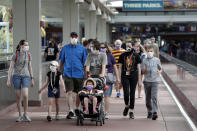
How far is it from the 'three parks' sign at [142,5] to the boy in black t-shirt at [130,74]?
3571 cm

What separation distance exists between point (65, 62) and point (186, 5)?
43.2 m

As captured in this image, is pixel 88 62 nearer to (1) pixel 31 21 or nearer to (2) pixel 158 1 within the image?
(1) pixel 31 21

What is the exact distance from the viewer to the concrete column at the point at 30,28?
15008 mm

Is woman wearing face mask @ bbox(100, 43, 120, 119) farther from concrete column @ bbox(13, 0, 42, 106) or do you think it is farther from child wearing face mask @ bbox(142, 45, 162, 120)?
concrete column @ bbox(13, 0, 42, 106)

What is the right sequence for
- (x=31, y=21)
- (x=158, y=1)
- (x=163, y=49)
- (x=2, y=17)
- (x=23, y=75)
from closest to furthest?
(x=23, y=75), (x=31, y=21), (x=2, y=17), (x=158, y=1), (x=163, y=49)

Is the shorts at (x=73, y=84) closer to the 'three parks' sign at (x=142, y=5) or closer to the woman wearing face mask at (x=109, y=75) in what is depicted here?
the woman wearing face mask at (x=109, y=75)

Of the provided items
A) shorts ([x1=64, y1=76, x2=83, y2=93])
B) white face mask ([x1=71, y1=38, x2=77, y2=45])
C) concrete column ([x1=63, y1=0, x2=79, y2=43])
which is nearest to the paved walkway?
shorts ([x1=64, y1=76, x2=83, y2=93])

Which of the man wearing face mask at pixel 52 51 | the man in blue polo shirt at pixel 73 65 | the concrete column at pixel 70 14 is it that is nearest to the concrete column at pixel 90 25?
the concrete column at pixel 70 14

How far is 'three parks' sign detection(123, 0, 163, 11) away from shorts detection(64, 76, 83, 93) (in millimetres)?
36207

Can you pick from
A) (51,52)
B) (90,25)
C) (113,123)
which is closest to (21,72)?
(113,123)

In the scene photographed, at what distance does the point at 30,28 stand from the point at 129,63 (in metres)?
3.44

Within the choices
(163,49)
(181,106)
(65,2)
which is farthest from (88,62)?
(163,49)

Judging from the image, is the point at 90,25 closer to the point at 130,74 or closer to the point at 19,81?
the point at 130,74

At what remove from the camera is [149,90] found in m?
13.2
